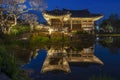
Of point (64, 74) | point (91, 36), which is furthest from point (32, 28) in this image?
point (64, 74)

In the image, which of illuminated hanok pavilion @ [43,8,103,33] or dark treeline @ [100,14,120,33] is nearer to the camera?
illuminated hanok pavilion @ [43,8,103,33]

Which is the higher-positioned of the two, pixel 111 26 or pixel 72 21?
pixel 72 21

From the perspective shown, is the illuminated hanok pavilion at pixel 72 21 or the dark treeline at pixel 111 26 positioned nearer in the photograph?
the illuminated hanok pavilion at pixel 72 21

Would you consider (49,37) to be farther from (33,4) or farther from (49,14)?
(49,14)

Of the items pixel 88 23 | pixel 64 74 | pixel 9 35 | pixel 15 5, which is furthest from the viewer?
pixel 88 23

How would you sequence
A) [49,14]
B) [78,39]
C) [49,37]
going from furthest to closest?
[49,14], [78,39], [49,37]

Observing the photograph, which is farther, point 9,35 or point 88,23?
point 88,23

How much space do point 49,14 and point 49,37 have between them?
6721mm

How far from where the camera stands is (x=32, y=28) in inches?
1294

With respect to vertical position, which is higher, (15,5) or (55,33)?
(15,5)

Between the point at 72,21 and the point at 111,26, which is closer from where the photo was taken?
the point at 72,21

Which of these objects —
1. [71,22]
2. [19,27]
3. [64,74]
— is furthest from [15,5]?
[64,74]

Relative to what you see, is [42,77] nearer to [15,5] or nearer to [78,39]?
[15,5]

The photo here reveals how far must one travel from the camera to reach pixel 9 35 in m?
25.0
